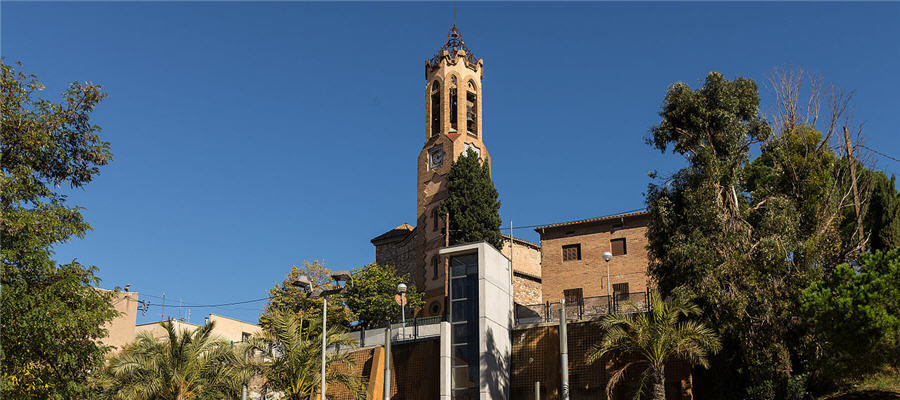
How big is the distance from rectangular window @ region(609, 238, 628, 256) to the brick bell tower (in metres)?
10.6

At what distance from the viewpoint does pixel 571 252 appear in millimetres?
53875

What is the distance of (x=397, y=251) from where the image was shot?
66.3m

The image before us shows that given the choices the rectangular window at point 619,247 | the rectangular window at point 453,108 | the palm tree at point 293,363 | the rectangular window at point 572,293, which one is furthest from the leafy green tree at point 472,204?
the palm tree at point 293,363

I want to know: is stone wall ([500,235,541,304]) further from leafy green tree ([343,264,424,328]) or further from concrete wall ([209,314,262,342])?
concrete wall ([209,314,262,342])

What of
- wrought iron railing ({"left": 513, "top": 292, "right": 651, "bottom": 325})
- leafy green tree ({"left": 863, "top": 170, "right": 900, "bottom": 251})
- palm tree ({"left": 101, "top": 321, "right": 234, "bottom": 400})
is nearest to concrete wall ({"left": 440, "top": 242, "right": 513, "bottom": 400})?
wrought iron railing ({"left": 513, "top": 292, "right": 651, "bottom": 325})

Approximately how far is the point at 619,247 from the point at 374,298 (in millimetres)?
15238

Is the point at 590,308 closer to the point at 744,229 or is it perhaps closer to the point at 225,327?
the point at 744,229

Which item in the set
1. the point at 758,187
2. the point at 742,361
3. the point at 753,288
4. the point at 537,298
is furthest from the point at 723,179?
the point at 537,298

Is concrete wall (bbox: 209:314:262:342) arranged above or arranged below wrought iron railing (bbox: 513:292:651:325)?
above

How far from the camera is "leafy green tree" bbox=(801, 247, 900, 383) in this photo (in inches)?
912

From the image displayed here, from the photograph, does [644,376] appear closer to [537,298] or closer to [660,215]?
[660,215]

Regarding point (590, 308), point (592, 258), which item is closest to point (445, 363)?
point (590, 308)

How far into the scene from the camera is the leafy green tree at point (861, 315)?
23.2 meters

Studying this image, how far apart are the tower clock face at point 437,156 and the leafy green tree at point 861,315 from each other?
3621 cm
